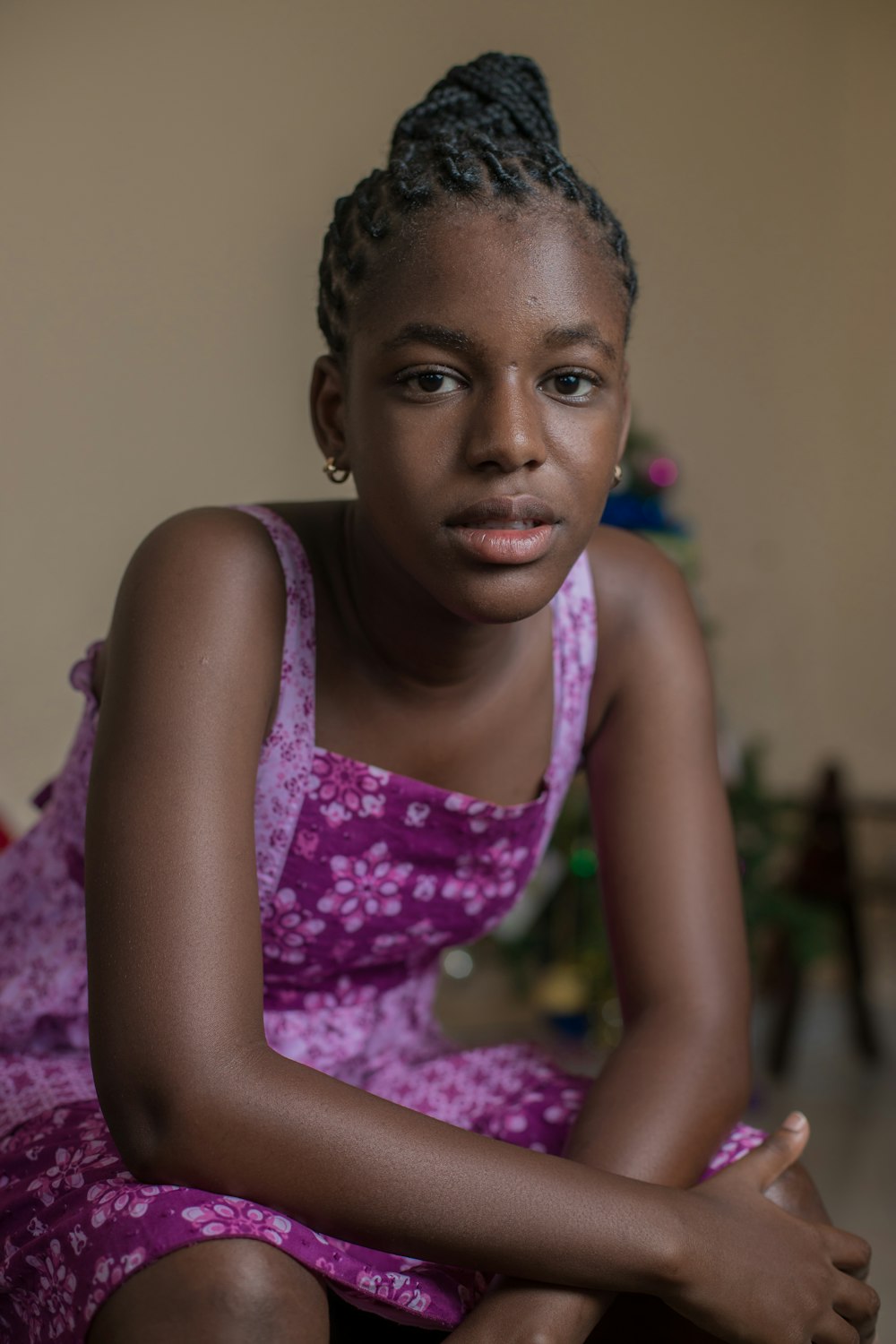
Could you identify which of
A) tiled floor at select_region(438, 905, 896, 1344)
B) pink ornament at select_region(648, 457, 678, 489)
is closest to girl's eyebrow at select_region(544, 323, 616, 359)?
tiled floor at select_region(438, 905, 896, 1344)

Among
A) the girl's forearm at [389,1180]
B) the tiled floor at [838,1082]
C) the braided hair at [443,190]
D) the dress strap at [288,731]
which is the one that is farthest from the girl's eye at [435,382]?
the tiled floor at [838,1082]

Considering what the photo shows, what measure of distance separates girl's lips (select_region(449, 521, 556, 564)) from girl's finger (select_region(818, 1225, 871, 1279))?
0.57 meters

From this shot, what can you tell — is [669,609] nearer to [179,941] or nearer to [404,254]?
[404,254]

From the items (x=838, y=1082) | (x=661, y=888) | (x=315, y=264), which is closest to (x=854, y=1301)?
(x=661, y=888)

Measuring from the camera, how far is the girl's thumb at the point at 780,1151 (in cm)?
113

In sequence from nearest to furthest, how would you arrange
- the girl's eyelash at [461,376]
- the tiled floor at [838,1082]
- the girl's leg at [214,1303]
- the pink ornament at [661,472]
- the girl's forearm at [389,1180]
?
the girl's leg at [214,1303]
the girl's forearm at [389,1180]
the girl's eyelash at [461,376]
the tiled floor at [838,1082]
the pink ornament at [661,472]

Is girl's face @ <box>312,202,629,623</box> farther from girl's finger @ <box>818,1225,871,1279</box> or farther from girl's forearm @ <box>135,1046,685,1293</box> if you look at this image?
girl's finger @ <box>818,1225,871,1279</box>

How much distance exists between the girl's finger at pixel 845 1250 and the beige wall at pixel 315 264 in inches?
80.7

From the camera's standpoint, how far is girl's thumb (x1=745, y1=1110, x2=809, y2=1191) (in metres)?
1.13

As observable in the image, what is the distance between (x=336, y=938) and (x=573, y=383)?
0.52 m

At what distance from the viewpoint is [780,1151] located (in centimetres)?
115

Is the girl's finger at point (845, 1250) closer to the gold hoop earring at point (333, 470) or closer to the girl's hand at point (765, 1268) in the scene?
the girl's hand at point (765, 1268)

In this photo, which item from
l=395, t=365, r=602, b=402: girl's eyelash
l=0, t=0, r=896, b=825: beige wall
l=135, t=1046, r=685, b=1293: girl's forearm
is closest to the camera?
l=135, t=1046, r=685, b=1293: girl's forearm

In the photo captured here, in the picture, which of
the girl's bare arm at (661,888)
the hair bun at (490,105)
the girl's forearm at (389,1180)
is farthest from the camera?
the hair bun at (490,105)
